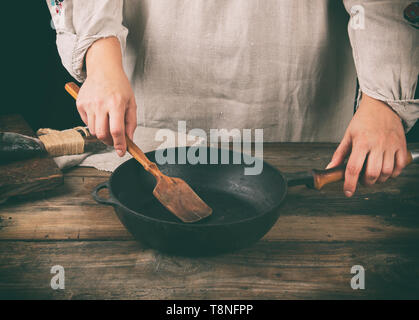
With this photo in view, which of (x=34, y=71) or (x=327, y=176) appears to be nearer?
(x=327, y=176)

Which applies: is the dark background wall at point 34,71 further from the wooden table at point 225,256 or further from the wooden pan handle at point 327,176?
the wooden pan handle at point 327,176

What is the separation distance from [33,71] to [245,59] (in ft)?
3.18

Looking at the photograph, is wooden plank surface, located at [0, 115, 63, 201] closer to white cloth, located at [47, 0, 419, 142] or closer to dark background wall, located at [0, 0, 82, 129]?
white cloth, located at [47, 0, 419, 142]

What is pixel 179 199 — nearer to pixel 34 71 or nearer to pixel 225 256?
pixel 225 256

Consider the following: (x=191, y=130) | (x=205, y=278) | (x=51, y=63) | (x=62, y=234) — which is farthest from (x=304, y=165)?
(x=51, y=63)

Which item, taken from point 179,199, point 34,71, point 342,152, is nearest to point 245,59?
point 342,152

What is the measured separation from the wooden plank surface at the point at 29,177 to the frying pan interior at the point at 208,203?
0.54ft

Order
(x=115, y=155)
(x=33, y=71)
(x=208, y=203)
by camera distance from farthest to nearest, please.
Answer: (x=33, y=71) → (x=115, y=155) → (x=208, y=203)

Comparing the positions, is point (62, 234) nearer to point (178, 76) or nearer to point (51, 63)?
point (178, 76)

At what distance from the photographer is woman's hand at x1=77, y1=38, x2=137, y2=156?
0.63 m

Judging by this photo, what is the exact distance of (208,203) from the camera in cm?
71

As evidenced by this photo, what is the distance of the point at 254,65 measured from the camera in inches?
38.5

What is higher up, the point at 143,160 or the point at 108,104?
the point at 108,104

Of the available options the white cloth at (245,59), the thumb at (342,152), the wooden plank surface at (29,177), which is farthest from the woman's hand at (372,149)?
the wooden plank surface at (29,177)
